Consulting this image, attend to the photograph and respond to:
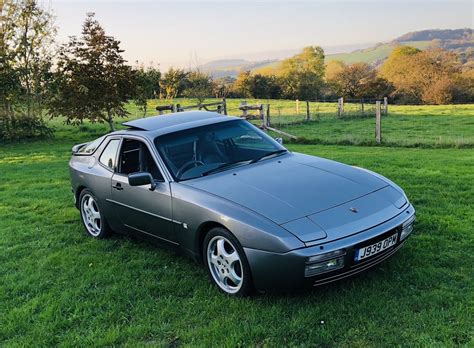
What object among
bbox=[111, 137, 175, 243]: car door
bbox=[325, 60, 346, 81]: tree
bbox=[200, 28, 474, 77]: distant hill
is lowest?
bbox=[111, 137, 175, 243]: car door

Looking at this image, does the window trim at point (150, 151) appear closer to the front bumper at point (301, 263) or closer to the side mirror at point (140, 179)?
the side mirror at point (140, 179)

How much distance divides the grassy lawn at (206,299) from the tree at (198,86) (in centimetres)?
2398

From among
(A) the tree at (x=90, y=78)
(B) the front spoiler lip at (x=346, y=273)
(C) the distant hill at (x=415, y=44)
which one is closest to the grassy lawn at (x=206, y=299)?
(B) the front spoiler lip at (x=346, y=273)

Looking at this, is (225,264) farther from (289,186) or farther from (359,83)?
(359,83)

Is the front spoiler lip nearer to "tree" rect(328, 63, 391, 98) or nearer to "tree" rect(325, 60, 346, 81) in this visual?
"tree" rect(328, 63, 391, 98)

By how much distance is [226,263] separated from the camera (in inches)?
161

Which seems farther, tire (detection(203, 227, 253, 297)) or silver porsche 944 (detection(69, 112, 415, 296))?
tire (detection(203, 227, 253, 297))

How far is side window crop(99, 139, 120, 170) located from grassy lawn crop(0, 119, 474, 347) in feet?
3.25

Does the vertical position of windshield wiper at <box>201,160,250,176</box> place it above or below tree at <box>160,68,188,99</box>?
below

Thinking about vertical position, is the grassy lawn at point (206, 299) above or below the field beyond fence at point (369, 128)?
above

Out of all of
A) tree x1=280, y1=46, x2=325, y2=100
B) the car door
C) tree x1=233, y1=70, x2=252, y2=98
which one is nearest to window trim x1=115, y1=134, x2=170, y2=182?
the car door

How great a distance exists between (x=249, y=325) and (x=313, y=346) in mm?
540

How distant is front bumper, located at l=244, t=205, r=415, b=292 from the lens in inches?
140

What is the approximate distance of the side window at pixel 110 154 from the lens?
18.7ft
